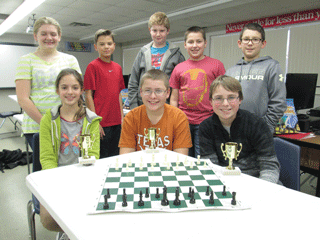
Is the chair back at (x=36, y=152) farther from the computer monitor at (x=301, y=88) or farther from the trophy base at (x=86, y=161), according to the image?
the computer monitor at (x=301, y=88)

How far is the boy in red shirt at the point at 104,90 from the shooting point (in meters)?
2.55

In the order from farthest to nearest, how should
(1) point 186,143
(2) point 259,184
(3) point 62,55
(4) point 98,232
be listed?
(3) point 62,55, (1) point 186,143, (2) point 259,184, (4) point 98,232

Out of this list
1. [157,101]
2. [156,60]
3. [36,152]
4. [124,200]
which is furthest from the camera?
[156,60]

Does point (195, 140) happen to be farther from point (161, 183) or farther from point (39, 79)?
point (39, 79)

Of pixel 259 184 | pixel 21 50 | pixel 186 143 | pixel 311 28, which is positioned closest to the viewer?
pixel 259 184

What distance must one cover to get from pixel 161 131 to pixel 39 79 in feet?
3.61

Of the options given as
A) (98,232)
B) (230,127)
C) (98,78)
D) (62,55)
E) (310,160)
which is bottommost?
(310,160)

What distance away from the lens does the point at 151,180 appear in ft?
3.90

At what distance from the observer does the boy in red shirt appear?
2.55 m

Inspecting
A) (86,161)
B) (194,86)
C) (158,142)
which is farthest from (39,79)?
(194,86)

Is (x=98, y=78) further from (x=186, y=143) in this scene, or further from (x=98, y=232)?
(x=98, y=232)

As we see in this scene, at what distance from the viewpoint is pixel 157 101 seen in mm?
1832

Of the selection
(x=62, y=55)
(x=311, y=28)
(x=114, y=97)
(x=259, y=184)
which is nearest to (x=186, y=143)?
(x=259, y=184)

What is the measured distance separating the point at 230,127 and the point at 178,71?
3.18ft
